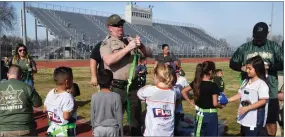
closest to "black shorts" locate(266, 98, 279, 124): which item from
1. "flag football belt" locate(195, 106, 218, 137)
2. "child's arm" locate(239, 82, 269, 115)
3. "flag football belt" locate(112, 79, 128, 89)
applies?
"child's arm" locate(239, 82, 269, 115)

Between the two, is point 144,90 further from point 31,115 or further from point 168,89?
point 31,115

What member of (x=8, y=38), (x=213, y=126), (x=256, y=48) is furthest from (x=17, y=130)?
(x=8, y=38)

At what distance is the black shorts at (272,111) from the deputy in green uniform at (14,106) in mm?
3132

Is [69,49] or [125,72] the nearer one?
[125,72]

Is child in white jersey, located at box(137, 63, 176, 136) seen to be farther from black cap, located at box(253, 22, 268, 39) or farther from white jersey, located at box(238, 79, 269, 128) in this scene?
black cap, located at box(253, 22, 268, 39)

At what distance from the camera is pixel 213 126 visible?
4.41 meters

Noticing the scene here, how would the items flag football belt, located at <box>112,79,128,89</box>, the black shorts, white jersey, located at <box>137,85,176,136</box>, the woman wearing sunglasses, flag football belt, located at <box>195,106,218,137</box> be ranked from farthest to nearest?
the woman wearing sunglasses < the black shorts < flag football belt, located at <box>195,106,218,137</box> < flag football belt, located at <box>112,79,128,89</box> < white jersey, located at <box>137,85,176,136</box>

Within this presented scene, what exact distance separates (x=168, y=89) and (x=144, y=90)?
0.30 m

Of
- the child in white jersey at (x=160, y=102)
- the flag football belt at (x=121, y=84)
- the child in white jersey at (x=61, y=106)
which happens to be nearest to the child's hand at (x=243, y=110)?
the child in white jersey at (x=160, y=102)

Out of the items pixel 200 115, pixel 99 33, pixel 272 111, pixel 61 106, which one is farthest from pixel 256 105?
pixel 99 33

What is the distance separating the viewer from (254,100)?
409 centimetres

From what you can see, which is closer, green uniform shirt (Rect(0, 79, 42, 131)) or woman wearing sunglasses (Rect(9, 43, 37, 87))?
green uniform shirt (Rect(0, 79, 42, 131))

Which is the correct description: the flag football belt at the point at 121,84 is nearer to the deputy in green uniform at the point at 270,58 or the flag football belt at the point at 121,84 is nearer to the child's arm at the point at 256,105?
the child's arm at the point at 256,105

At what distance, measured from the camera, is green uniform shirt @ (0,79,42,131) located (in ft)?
13.0
